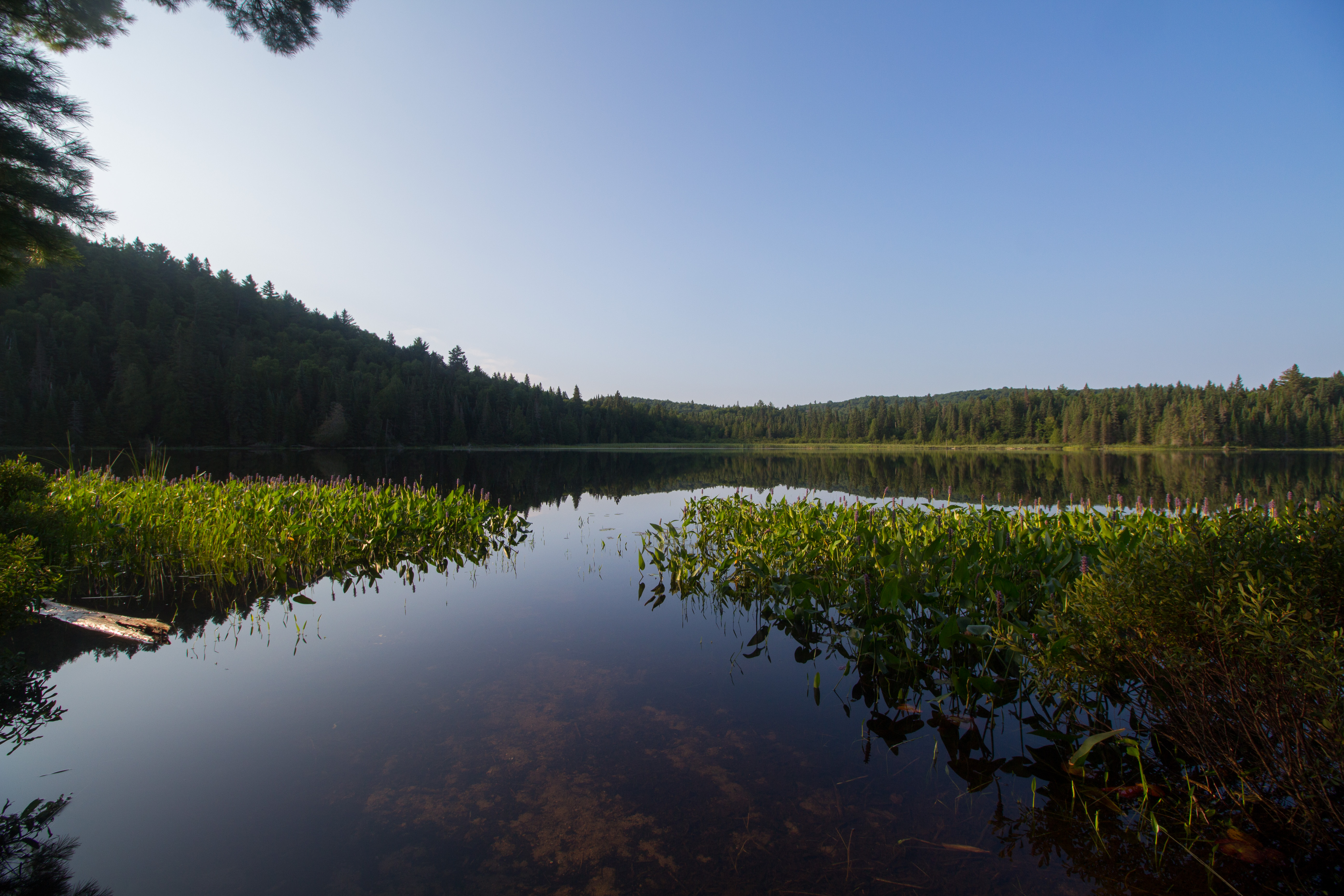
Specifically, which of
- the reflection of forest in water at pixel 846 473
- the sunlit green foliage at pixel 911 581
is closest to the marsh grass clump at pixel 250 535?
the sunlit green foliage at pixel 911 581

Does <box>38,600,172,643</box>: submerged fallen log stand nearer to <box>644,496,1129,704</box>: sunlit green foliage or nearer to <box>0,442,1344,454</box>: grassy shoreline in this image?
<box>644,496,1129,704</box>: sunlit green foliage

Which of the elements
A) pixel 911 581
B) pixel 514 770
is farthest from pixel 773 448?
pixel 514 770

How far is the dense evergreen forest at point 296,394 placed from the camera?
66.4 metres

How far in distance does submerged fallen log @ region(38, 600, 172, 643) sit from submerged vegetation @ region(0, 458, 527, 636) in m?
0.63

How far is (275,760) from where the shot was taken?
419 cm

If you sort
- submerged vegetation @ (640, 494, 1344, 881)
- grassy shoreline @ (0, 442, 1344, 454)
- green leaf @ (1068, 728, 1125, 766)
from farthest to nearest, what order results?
grassy shoreline @ (0, 442, 1344, 454), green leaf @ (1068, 728, 1125, 766), submerged vegetation @ (640, 494, 1344, 881)

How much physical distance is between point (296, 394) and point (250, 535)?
84689 millimetres

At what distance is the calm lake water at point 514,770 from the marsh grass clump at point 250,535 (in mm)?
1627

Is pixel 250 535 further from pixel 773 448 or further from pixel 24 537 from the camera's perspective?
pixel 773 448

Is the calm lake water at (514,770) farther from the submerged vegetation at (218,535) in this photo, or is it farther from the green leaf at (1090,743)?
the submerged vegetation at (218,535)

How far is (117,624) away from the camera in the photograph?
6535 millimetres

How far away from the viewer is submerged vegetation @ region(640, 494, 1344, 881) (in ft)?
9.30

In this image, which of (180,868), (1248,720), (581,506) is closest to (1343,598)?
(1248,720)

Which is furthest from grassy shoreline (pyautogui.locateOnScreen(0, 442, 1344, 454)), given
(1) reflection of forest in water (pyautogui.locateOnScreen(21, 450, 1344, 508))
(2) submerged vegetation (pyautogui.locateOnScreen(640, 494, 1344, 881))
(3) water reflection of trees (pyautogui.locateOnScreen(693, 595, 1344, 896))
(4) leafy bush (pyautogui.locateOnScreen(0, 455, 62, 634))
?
(3) water reflection of trees (pyautogui.locateOnScreen(693, 595, 1344, 896))
